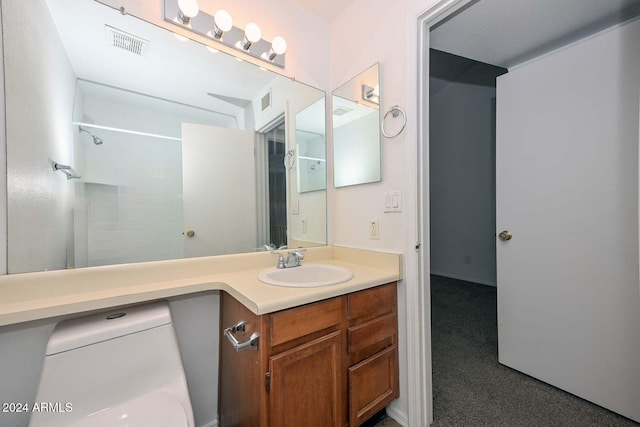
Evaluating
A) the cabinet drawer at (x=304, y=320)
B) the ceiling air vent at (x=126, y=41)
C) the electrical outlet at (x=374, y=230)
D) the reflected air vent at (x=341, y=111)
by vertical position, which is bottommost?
the cabinet drawer at (x=304, y=320)

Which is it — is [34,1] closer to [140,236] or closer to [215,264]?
[140,236]

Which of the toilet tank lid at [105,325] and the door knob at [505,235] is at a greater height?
the door knob at [505,235]

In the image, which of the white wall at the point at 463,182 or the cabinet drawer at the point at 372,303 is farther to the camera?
the white wall at the point at 463,182

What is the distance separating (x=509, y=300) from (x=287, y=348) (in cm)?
159

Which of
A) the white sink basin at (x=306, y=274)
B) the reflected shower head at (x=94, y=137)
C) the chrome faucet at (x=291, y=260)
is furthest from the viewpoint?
the chrome faucet at (x=291, y=260)

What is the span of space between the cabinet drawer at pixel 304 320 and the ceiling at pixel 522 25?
1530mm

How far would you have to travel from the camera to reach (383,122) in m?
1.37

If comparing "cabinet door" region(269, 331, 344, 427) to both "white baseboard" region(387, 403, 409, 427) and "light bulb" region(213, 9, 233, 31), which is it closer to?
"white baseboard" region(387, 403, 409, 427)

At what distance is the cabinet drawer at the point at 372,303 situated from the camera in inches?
43.1

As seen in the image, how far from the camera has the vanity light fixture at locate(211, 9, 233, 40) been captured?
4.07ft

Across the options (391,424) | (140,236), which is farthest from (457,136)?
(140,236)

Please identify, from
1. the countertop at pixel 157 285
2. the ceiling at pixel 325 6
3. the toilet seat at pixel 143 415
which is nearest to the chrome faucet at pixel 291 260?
the countertop at pixel 157 285

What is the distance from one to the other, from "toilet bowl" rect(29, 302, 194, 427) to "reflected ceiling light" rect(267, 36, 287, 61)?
1455 millimetres

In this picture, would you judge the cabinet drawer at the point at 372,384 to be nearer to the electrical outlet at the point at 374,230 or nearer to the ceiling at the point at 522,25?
the electrical outlet at the point at 374,230
